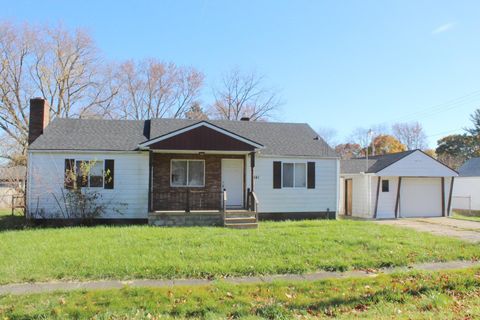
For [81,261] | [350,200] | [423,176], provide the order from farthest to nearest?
[350,200] < [423,176] < [81,261]

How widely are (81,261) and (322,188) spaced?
12.0 meters

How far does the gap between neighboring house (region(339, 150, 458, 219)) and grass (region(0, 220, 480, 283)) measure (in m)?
7.80

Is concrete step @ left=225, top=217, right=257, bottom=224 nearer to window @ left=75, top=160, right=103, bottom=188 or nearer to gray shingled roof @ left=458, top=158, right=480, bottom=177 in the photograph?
window @ left=75, top=160, right=103, bottom=188

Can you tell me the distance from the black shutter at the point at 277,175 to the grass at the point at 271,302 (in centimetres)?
1008

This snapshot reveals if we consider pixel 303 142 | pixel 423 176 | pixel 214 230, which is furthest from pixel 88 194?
pixel 423 176

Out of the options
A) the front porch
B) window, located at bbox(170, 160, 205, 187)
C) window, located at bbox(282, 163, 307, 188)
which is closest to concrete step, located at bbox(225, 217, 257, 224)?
the front porch

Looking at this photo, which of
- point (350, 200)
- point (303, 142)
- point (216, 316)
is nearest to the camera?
point (216, 316)

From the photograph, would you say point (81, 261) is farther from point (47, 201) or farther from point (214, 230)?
point (47, 201)

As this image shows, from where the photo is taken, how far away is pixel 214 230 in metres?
12.7

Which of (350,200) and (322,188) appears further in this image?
(350,200)

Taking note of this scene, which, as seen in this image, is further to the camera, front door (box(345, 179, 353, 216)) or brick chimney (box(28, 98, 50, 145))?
front door (box(345, 179, 353, 216))

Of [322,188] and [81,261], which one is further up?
[322,188]

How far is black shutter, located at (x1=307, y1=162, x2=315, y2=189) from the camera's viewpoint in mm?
17264

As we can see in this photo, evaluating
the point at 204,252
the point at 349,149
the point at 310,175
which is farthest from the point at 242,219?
the point at 349,149
